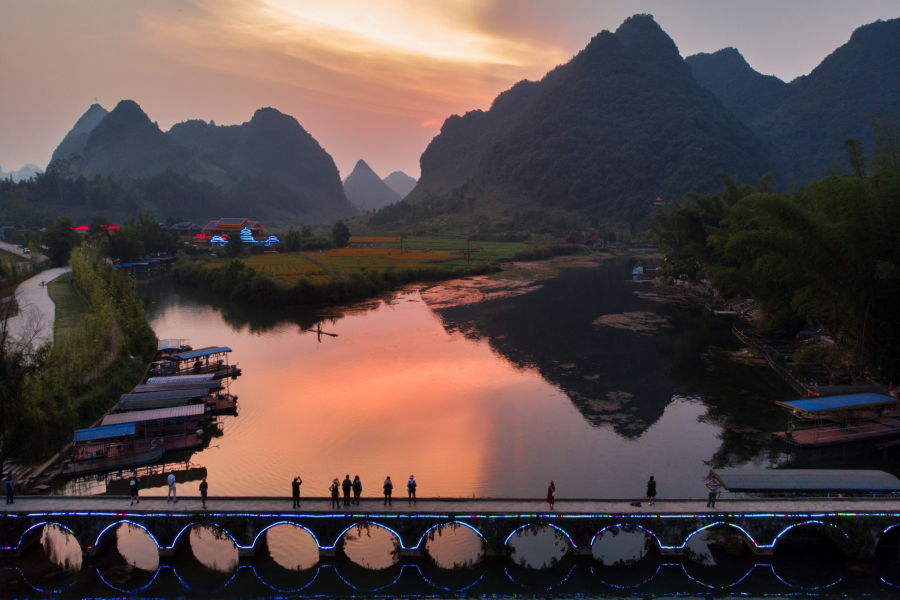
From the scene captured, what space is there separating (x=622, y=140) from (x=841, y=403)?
145189 millimetres

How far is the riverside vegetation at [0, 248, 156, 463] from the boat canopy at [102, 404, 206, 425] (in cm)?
125

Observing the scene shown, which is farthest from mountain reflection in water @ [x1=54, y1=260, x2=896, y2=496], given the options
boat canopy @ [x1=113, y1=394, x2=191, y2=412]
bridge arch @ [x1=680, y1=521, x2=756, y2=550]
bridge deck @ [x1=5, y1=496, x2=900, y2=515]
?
bridge arch @ [x1=680, y1=521, x2=756, y2=550]

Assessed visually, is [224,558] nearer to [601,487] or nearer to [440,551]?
[440,551]

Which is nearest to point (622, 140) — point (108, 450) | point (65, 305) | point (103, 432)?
point (65, 305)

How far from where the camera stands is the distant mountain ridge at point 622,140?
13888cm

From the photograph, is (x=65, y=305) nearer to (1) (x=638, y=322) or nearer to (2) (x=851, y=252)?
(1) (x=638, y=322)

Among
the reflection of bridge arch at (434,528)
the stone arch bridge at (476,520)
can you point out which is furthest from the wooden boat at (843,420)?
the reflection of bridge arch at (434,528)

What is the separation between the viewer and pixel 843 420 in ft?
65.7

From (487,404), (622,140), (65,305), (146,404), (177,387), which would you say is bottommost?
(487,404)

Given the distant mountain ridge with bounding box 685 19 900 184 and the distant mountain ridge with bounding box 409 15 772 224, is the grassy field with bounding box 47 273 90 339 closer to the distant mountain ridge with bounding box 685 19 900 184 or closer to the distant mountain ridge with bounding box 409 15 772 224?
the distant mountain ridge with bounding box 409 15 772 224

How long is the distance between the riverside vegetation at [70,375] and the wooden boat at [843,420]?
76.0ft

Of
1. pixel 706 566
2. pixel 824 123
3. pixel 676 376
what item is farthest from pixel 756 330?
pixel 824 123

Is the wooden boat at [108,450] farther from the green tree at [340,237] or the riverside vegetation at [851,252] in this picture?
the green tree at [340,237]

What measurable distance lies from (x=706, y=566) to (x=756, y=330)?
25.7 m
